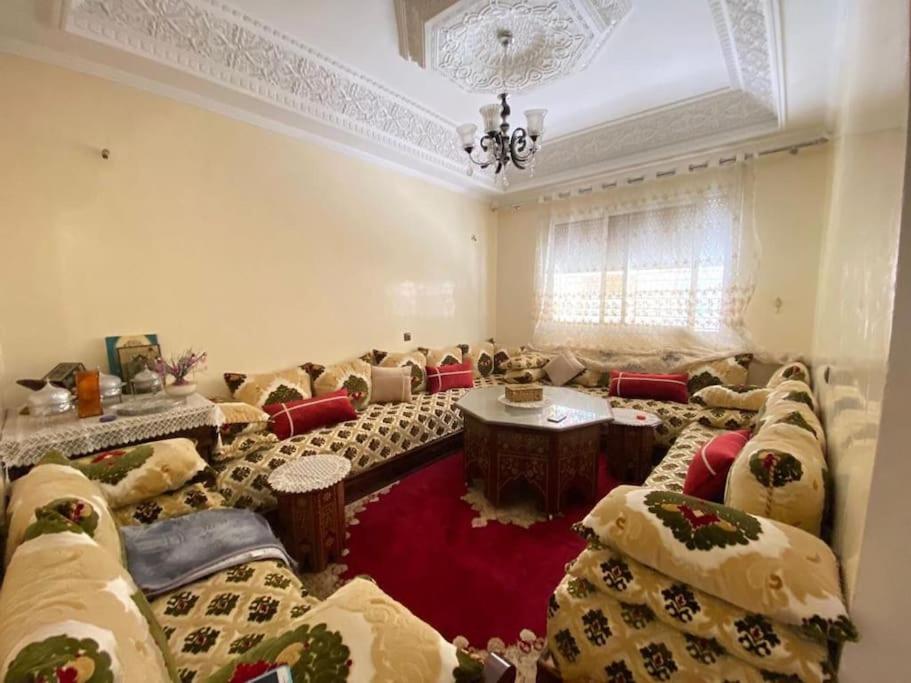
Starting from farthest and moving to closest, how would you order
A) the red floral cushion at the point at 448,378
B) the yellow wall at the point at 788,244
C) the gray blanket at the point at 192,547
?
1. the red floral cushion at the point at 448,378
2. the yellow wall at the point at 788,244
3. the gray blanket at the point at 192,547

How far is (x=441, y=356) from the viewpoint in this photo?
406 cm

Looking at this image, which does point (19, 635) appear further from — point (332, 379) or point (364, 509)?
point (332, 379)

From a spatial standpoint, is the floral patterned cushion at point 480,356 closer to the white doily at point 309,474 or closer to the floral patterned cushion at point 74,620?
the white doily at point 309,474

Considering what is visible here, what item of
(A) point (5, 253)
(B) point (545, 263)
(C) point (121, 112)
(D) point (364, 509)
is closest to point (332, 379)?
(D) point (364, 509)

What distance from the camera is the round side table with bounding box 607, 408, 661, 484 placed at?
2709mm

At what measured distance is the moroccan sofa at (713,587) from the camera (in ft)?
2.58

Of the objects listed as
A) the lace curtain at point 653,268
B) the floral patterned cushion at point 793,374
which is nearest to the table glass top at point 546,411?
the floral patterned cushion at point 793,374

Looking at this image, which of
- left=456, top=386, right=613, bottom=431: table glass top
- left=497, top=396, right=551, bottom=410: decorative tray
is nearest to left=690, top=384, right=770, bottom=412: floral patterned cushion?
left=456, top=386, right=613, bottom=431: table glass top

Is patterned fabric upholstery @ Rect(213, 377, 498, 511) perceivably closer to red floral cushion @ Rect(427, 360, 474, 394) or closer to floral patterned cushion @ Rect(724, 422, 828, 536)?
red floral cushion @ Rect(427, 360, 474, 394)

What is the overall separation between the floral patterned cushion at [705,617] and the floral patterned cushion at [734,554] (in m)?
0.03

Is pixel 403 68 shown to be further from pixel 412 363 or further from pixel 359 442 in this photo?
pixel 359 442

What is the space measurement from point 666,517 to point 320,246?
3.10 m

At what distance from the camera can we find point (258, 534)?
1.45m

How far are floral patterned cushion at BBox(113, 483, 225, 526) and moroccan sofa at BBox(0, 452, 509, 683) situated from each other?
0.33m
